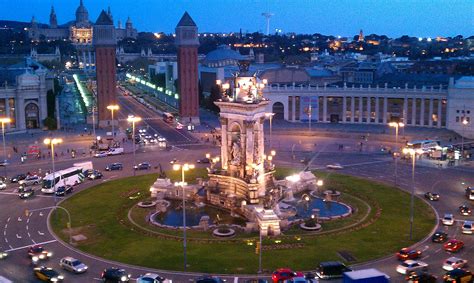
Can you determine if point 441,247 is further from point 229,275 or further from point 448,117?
point 448,117

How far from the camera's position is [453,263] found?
4744 centimetres

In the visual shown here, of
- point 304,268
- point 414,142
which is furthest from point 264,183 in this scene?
point 414,142

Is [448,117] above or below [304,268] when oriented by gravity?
above

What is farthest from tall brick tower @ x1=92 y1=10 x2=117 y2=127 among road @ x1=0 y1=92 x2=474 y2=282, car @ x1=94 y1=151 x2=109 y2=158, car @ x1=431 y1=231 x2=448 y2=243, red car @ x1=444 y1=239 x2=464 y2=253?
red car @ x1=444 y1=239 x2=464 y2=253

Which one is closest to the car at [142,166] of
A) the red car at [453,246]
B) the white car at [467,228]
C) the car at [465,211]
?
the car at [465,211]

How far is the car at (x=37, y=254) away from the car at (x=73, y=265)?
282cm

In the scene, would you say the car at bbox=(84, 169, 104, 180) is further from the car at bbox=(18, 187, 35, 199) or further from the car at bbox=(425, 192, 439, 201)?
the car at bbox=(425, 192, 439, 201)

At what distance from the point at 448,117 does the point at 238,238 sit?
289 ft

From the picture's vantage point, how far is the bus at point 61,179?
76875mm

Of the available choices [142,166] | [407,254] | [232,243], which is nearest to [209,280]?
[232,243]

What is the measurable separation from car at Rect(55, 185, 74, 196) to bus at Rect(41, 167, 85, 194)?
619mm

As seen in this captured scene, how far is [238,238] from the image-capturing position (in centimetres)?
5697

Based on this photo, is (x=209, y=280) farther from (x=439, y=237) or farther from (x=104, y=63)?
(x=104, y=63)

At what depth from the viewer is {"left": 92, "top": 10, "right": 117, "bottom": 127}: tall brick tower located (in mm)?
143000
